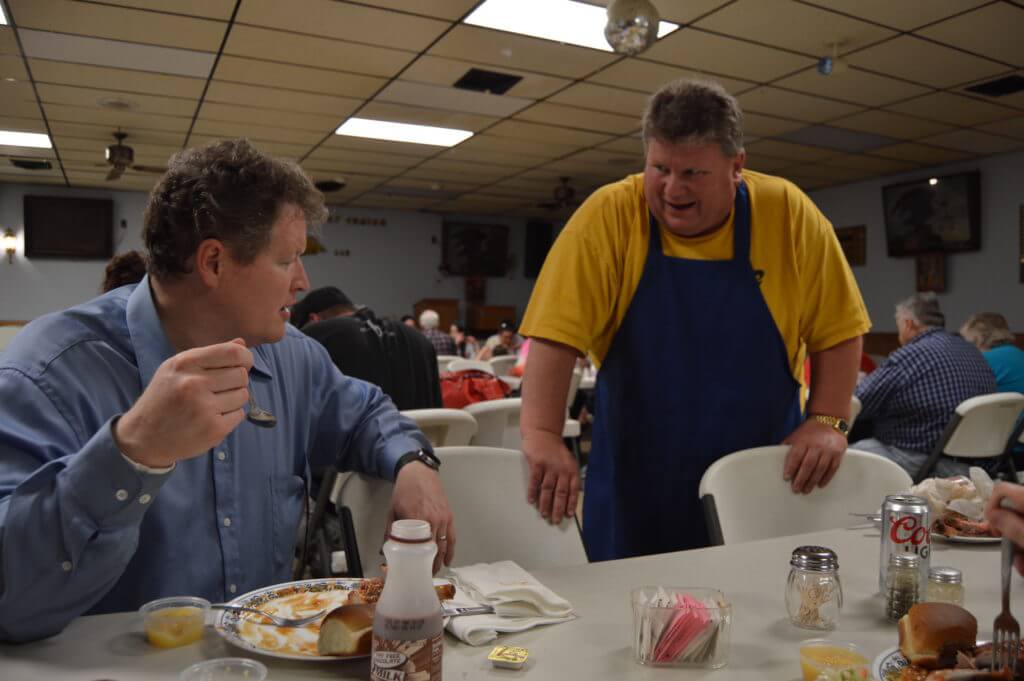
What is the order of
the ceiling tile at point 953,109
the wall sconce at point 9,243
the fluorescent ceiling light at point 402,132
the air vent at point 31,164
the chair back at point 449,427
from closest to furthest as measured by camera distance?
the chair back at point 449,427, the ceiling tile at point 953,109, the fluorescent ceiling light at point 402,132, the air vent at point 31,164, the wall sconce at point 9,243

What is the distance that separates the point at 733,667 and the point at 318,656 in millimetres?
511

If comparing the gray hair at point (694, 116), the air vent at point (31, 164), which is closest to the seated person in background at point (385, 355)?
the gray hair at point (694, 116)

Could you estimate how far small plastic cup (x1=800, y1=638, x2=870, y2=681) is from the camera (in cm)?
90

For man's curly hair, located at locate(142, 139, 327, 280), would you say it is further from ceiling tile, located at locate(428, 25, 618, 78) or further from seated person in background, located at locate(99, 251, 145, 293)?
ceiling tile, located at locate(428, 25, 618, 78)

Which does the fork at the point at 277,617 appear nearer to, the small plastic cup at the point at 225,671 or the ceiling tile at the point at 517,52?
the small plastic cup at the point at 225,671

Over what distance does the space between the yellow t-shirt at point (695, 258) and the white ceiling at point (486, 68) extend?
2.90 metres

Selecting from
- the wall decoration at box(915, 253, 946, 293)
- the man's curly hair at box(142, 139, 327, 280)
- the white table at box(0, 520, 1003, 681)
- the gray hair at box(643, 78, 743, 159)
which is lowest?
the white table at box(0, 520, 1003, 681)

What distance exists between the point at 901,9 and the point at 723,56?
43.2 inches

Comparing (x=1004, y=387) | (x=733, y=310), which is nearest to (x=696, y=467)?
(x=733, y=310)

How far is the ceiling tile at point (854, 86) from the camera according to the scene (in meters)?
5.59

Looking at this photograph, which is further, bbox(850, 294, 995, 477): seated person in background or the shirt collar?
bbox(850, 294, 995, 477): seated person in background

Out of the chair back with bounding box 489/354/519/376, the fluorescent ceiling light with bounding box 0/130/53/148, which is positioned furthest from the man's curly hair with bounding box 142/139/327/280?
the fluorescent ceiling light with bounding box 0/130/53/148

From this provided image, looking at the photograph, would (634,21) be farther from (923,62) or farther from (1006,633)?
(1006,633)

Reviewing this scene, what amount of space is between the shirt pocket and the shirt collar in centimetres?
30
